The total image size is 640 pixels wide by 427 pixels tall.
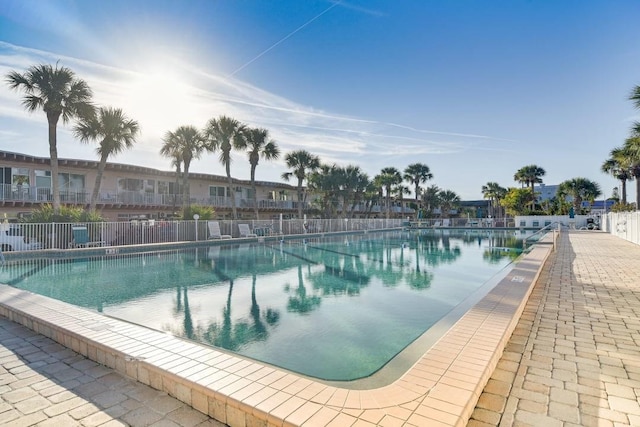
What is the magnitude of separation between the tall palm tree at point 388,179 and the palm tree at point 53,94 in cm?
2972

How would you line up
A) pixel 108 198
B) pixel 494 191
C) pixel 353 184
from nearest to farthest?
pixel 108 198 < pixel 353 184 < pixel 494 191

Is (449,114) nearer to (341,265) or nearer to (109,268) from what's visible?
(341,265)

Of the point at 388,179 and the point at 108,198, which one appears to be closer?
the point at 108,198

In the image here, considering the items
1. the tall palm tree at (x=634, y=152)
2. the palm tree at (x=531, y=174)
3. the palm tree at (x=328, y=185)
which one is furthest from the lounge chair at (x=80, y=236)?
the palm tree at (x=531, y=174)

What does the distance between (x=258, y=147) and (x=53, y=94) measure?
38.5ft

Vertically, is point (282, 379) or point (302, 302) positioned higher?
point (282, 379)

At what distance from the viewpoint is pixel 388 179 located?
3938 centimetres

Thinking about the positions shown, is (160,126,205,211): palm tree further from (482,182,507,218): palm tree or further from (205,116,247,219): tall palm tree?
(482,182,507,218): palm tree

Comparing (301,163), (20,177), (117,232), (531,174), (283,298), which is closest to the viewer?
→ (283,298)

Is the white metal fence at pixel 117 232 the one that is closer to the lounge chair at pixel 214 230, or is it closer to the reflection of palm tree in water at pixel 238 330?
the lounge chair at pixel 214 230

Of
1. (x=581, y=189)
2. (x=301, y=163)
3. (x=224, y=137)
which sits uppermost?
(x=224, y=137)

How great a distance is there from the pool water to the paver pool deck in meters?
1.06

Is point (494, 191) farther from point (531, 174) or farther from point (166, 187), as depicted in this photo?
point (166, 187)

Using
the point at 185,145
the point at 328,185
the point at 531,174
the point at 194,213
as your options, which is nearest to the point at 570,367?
the point at 194,213
